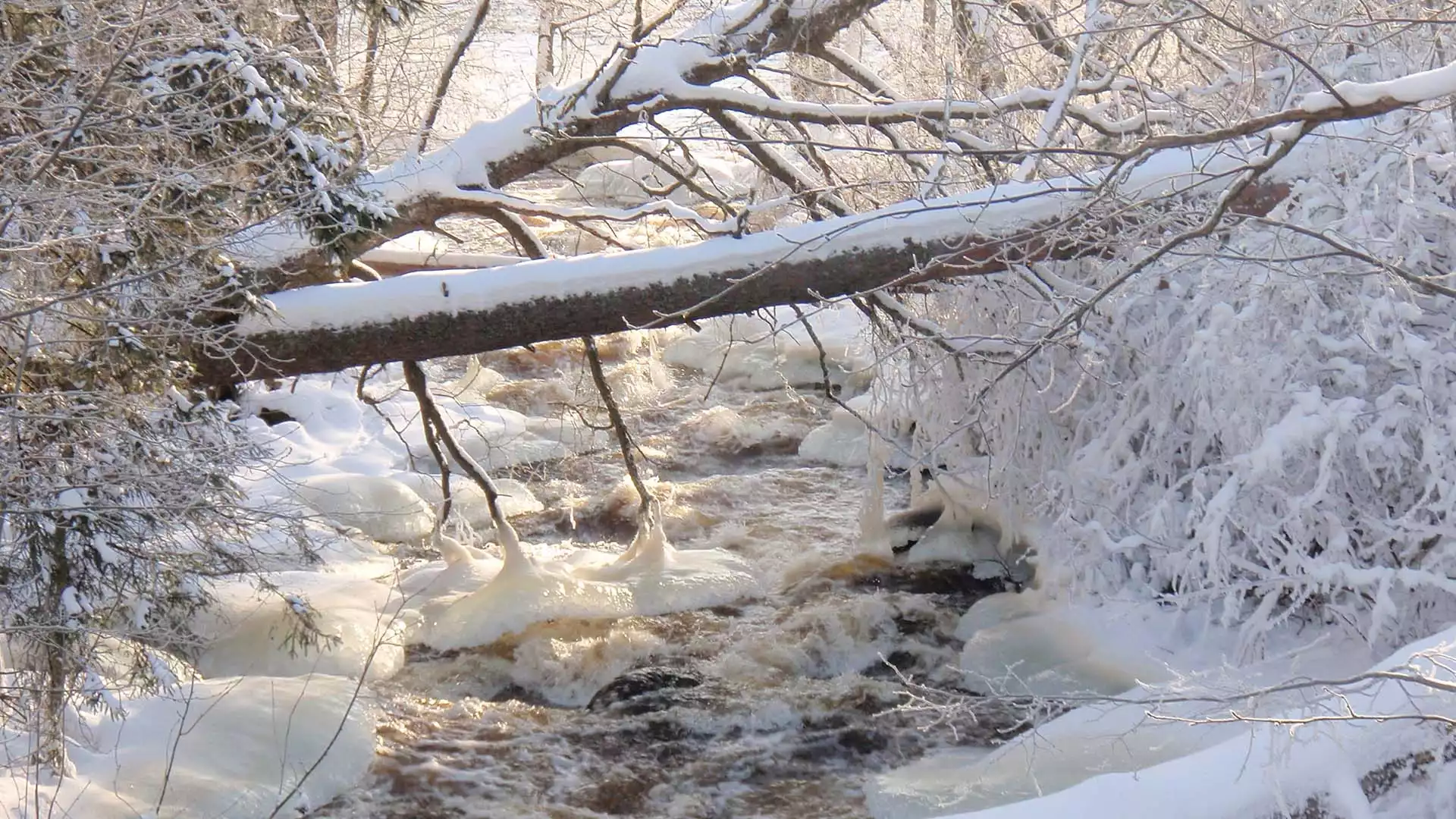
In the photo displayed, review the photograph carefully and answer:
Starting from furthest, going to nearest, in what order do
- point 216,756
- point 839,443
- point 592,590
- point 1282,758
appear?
point 839,443
point 592,590
point 216,756
point 1282,758

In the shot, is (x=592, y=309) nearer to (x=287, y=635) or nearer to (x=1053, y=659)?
(x=287, y=635)

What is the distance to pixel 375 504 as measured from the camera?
313 inches

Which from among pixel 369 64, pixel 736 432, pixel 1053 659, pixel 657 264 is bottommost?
pixel 1053 659

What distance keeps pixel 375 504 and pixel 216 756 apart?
3217mm

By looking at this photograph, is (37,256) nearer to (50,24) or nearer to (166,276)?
(166,276)

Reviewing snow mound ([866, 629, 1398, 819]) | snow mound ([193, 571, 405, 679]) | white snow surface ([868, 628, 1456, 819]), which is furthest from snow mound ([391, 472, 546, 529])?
white snow surface ([868, 628, 1456, 819])

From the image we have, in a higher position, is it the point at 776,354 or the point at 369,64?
the point at 369,64

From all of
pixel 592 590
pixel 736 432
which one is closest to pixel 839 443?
pixel 736 432

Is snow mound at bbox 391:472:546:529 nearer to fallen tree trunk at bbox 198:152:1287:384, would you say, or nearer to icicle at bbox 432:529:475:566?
icicle at bbox 432:529:475:566

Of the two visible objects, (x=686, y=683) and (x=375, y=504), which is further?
(x=375, y=504)

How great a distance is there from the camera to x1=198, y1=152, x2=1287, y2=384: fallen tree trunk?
4.47m

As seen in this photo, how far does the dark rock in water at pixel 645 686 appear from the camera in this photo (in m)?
5.88

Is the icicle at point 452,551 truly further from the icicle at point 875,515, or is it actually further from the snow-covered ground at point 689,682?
the icicle at point 875,515

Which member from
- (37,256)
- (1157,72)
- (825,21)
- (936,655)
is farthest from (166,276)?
(1157,72)
